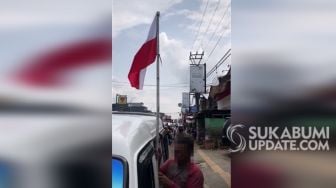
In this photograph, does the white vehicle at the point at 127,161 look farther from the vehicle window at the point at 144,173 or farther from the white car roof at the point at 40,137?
the white car roof at the point at 40,137

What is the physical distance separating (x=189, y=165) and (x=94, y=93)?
5.36 ft

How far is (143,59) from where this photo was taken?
2490 mm

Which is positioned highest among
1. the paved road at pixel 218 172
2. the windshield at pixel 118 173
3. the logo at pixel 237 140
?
the logo at pixel 237 140

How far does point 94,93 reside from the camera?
1.46 metres

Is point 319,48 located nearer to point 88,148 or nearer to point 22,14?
point 88,148

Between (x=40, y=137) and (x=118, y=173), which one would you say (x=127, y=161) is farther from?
(x=40, y=137)

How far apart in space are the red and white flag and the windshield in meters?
0.64

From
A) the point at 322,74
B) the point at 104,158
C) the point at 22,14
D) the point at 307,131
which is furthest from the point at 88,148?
the point at 322,74

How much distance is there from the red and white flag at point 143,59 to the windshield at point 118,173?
644mm

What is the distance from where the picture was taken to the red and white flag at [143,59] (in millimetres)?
2372

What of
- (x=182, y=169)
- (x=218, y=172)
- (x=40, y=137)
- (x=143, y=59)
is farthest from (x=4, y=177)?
(x=218, y=172)

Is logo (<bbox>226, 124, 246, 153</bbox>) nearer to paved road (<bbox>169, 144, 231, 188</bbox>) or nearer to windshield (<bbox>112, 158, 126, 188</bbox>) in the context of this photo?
paved road (<bbox>169, 144, 231, 188</bbox>)

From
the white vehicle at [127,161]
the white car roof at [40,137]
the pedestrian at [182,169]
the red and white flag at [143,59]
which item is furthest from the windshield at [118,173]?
the pedestrian at [182,169]

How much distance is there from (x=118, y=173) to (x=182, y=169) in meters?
1.25
